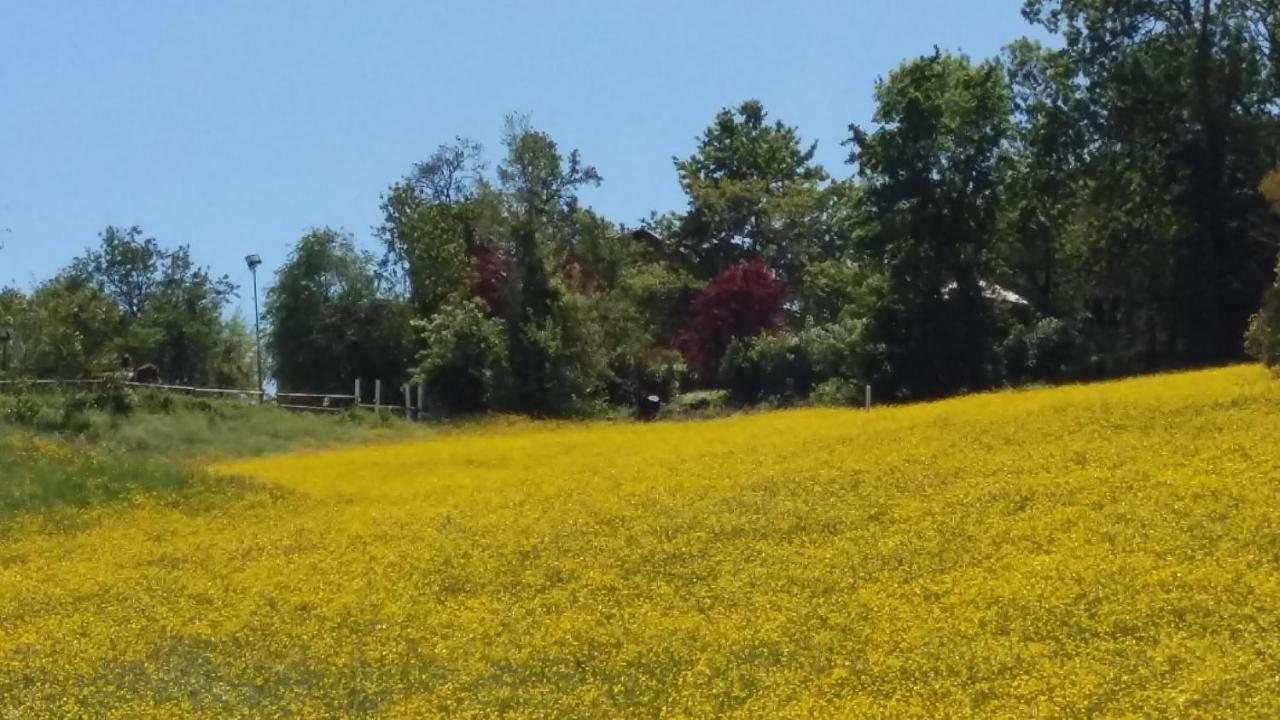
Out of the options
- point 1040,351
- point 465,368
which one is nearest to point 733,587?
point 1040,351

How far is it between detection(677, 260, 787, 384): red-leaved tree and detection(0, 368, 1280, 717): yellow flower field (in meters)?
30.6

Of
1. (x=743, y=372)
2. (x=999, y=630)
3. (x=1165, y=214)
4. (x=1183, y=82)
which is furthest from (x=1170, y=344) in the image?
(x=999, y=630)

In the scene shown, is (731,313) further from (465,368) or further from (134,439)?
(134,439)

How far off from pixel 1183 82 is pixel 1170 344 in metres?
7.34

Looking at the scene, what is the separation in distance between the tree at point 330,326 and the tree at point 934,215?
2228 centimetres

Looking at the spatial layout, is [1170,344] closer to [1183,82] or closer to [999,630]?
[1183,82]

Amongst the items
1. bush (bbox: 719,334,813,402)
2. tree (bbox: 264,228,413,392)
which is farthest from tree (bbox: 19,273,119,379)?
bush (bbox: 719,334,813,402)

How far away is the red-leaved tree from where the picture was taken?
59.3m

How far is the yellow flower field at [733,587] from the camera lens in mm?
13297

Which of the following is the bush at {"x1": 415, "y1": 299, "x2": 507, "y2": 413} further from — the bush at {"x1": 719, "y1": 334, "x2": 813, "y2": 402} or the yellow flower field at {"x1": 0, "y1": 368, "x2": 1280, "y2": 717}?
the yellow flower field at {"x1": 0, "y1": 368, "x2": 1280, "y2": 717}

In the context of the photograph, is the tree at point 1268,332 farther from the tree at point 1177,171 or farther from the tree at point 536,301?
the tree at point 536,301

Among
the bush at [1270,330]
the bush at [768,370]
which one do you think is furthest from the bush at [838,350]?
the bush at [1270,330]

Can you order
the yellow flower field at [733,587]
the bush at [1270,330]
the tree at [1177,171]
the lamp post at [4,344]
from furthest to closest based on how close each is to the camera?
the lamp post at [4,344]
the tree at [1177,171]
the bush at [1270,330]
the yellow flower field at [733,587]

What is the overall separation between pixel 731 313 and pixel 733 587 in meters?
42.4
